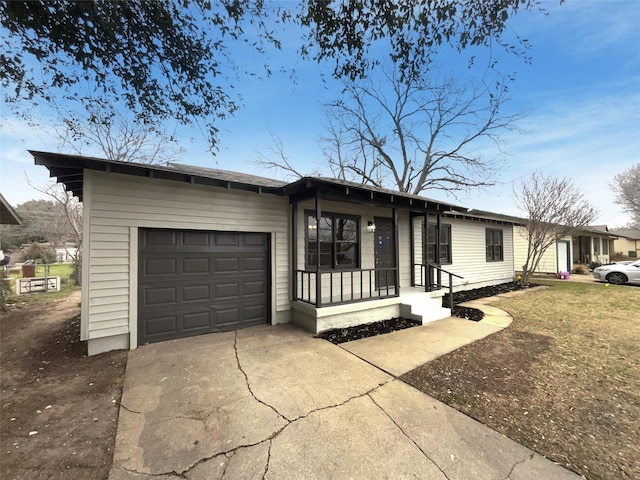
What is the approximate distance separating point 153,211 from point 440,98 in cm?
1742

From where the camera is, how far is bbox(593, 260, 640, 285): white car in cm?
1213

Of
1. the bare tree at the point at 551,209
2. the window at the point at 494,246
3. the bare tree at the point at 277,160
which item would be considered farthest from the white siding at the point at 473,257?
the bare tree at the point at 277,160

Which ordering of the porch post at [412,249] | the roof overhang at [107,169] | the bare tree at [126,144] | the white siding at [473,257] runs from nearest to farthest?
the roof overhang at [107,169] < the porch post at [412,249] < the white siding at [473,257] < the bare tree at [126,144]

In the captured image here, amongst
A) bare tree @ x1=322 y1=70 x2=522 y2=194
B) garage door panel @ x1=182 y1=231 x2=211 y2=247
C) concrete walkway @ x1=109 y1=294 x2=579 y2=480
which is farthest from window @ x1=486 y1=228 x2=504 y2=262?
garage door panel @ x1=182 y1=231 x2=211 y2=247

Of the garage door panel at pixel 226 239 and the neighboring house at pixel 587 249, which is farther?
the neighboring house at pixel 587 249

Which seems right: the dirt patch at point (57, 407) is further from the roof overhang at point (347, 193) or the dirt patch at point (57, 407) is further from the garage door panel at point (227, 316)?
the roof overhang at point (347, 193)

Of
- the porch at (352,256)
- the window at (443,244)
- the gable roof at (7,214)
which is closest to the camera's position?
the porch at (352,256)

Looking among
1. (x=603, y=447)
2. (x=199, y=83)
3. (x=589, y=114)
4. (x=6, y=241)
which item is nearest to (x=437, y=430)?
(x=603, y=447)

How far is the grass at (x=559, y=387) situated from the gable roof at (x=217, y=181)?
3.59 m

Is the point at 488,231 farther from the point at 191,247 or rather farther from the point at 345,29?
the point at 191,247

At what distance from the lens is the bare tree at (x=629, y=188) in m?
25.5

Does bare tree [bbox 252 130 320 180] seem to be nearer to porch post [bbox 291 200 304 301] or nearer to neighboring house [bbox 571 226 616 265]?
porch post [bbox 291 200 304 301]

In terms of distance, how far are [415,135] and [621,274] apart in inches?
504

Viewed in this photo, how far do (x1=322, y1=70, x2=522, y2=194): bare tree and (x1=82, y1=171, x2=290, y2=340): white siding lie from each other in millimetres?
12336
